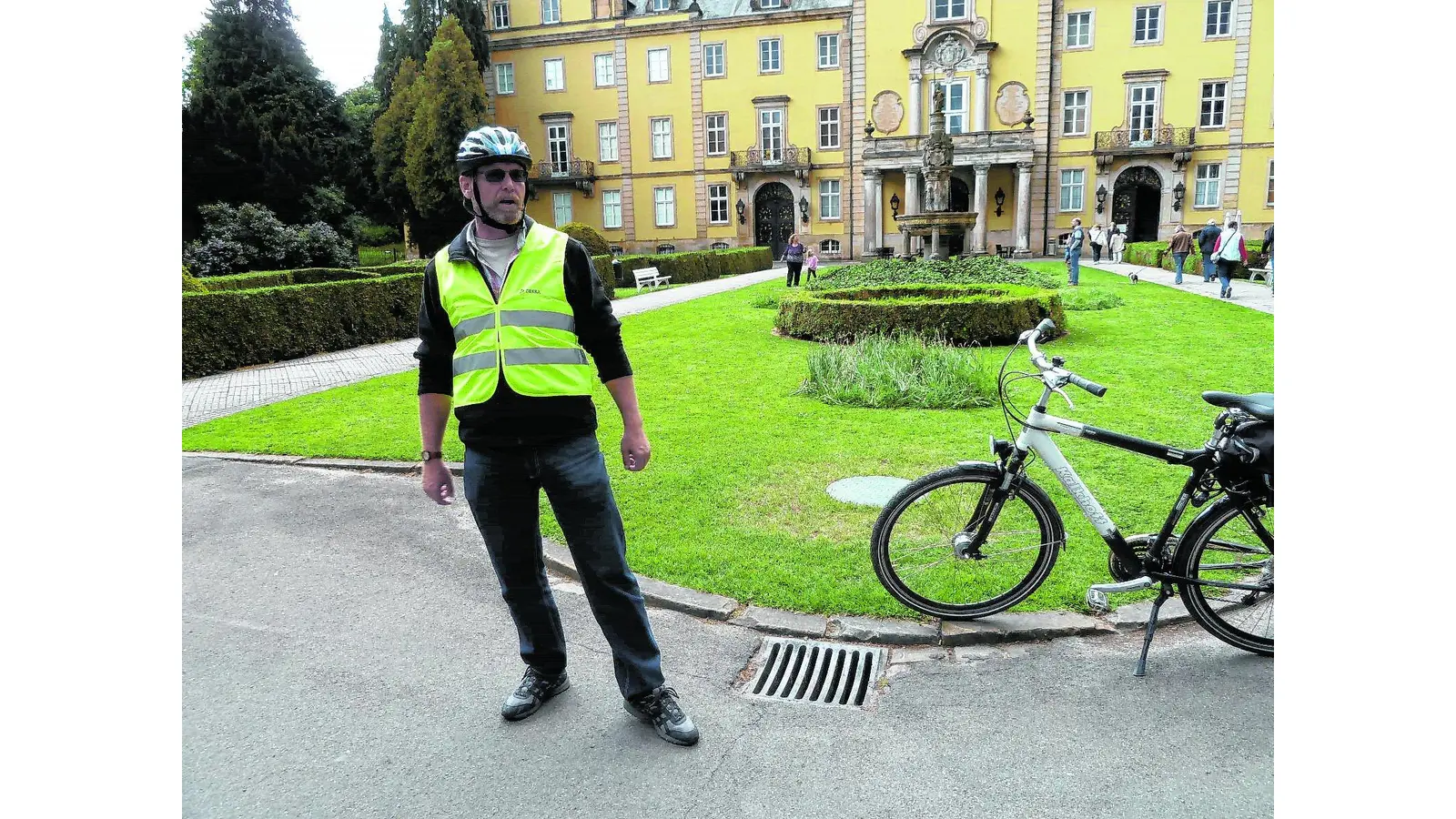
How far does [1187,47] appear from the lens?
3866 centimetres

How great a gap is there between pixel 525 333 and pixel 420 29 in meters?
44.1

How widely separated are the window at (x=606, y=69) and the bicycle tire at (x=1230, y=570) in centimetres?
4404

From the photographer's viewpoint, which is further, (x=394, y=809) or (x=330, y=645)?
(x=330, y=645)

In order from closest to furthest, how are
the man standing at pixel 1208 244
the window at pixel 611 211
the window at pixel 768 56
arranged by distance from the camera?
the man standing at pixel 1208 244 → the window at pixel 768 56 → the window at pixel 611 211

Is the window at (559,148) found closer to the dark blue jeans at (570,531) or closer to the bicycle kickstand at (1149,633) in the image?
the dark blue jeans at (570,531)

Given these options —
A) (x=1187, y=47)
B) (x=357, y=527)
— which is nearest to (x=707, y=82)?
(x=1187, y=47)

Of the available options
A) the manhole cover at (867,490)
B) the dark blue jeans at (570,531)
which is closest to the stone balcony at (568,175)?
the manhole cover at (867,490)

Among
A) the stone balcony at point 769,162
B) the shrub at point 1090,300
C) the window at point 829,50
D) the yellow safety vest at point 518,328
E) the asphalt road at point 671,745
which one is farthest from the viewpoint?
the stone balcony at point 769,162

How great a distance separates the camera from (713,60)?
42.8 meters

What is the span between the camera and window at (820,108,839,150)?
4212 cm

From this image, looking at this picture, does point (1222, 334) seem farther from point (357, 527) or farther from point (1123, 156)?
point (1123, 156)

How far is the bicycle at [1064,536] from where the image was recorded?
144 inches

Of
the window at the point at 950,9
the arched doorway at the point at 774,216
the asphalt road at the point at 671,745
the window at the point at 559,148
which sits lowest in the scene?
the asphalt road at the point at 671,745

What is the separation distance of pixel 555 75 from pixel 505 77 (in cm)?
262
